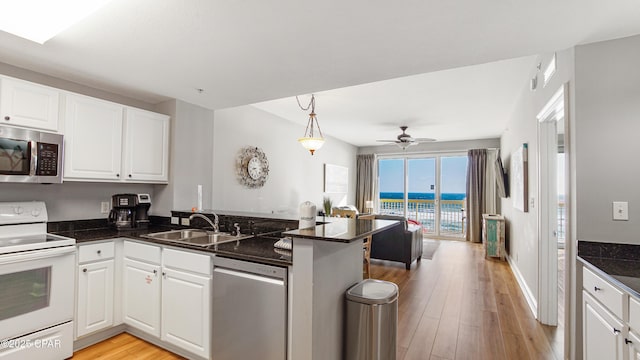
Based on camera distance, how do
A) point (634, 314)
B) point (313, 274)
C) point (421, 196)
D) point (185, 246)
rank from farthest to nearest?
point (421, 196) < point (185, 246) < point (313, 274) < point (634, 314)

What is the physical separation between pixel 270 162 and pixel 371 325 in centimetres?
381

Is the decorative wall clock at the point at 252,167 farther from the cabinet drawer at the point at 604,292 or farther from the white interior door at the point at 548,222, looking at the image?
the cabinet drawer at the point at 604,292

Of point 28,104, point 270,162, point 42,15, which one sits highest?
point 42,15

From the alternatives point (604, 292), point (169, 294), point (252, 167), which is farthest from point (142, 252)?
point (604, 292)

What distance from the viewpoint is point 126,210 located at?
3.04 metres

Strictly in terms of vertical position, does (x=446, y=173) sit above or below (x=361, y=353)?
above

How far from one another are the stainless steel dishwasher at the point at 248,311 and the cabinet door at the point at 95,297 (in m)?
1.17

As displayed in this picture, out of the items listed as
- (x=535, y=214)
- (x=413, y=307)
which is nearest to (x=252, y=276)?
(x=413, y=307)

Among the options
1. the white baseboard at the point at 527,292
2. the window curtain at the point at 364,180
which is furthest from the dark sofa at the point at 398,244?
the window curtain at the point at 364,180

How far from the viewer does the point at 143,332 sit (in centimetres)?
247

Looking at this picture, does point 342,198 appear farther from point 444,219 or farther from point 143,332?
point 143,332

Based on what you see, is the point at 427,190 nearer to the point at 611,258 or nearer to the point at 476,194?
the point at 476,194

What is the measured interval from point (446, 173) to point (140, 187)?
713cm

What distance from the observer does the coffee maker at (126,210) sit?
2.95 meters
